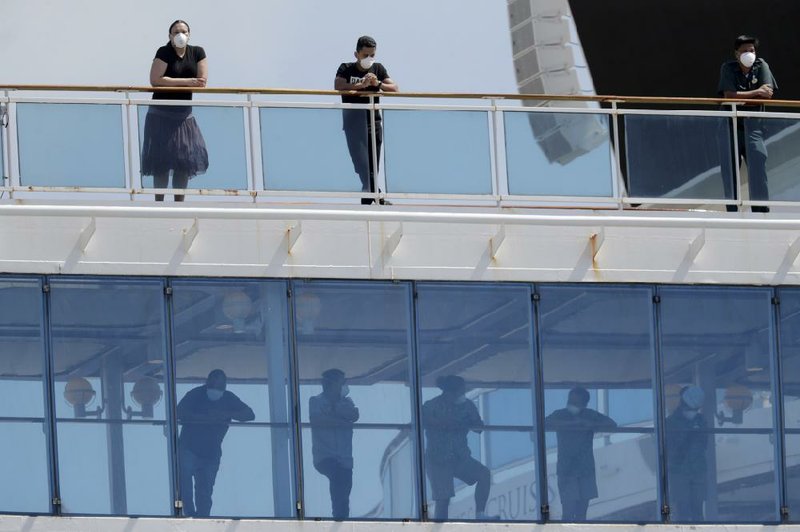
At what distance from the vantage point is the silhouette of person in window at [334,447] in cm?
1752

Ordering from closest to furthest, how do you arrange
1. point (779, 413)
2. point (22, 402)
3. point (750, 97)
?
point (22, 402) < point (779, 413) < point (750, 97)

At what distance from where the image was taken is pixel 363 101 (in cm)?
1859

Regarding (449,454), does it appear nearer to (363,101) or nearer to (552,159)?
(552,159)

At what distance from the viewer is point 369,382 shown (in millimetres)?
17781

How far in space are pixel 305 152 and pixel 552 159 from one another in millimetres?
2306

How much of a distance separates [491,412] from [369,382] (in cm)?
113

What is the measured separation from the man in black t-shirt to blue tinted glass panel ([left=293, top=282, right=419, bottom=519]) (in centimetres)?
104

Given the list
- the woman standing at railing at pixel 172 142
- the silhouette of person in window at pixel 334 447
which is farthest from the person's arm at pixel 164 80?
the silhouette of person in window at pixel 334 447

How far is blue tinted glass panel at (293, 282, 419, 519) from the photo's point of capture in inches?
690

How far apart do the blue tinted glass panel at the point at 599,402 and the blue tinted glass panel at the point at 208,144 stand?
119 inches

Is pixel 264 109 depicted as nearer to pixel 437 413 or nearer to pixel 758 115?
pixel 437 413

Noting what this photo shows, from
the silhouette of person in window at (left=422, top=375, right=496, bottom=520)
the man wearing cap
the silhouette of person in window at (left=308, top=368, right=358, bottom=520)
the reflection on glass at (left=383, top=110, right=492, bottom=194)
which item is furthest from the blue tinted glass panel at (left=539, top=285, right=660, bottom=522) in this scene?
the silhouette of person in window at (left=308, top=368, right=358, bottom=520)

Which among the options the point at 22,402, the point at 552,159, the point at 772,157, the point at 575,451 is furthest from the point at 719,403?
the point at 22,402

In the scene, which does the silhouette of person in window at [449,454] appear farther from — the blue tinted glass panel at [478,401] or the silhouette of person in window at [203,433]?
the silhouette of person in window at [203,433]
